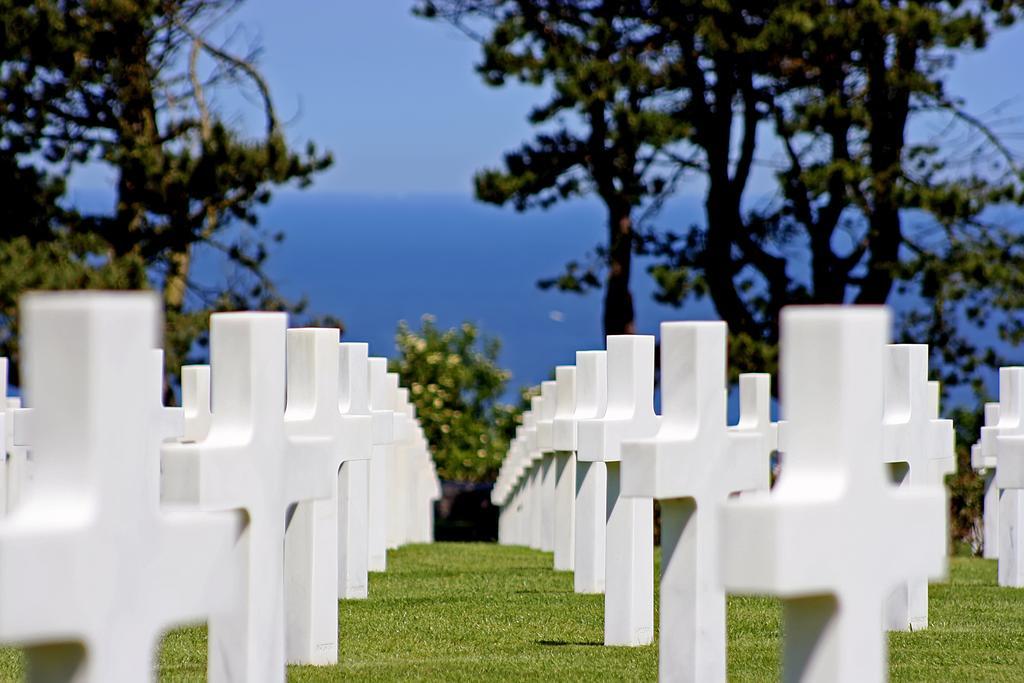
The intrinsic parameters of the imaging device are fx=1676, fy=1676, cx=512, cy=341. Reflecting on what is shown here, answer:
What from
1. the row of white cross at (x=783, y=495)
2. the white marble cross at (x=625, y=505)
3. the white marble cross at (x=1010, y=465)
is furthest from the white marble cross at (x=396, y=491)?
the white marble cross at (x=625, y=505)

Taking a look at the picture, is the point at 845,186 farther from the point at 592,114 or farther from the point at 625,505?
the point at 625,505

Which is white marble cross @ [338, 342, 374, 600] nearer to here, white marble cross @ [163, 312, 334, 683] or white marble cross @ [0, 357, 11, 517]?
white marble cross @ [0, 357, 11, 517]

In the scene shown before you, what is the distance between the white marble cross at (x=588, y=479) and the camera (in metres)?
7.26

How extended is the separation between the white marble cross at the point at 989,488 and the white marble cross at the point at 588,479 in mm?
2516

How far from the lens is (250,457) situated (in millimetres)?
3658

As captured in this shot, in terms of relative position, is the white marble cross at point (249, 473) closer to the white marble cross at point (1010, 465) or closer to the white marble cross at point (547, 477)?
the white marble cross at point (1010, 465)

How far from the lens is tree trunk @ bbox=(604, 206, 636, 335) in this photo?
20.6m

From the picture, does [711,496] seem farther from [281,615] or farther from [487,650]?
[487,650]

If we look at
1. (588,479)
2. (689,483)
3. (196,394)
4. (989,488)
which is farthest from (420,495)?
(689,483)

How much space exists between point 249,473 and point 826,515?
1405 millimetres

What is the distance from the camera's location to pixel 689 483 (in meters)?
4.33

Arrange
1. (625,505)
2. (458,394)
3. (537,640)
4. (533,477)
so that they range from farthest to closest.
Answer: (458,394) < (533,477) < (537,640) < (625,505)

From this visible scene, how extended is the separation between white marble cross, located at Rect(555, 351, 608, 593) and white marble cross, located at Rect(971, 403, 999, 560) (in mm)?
2516

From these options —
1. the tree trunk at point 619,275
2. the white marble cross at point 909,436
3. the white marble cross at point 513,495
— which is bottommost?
the white marble cross at point 513,495
